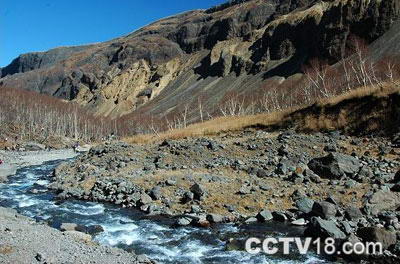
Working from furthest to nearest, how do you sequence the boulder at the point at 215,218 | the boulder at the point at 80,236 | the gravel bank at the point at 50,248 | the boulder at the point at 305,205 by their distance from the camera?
1. the boulder at the point at 305,205
2. the boulder at the point at 215,218
3. the boulder at the point at 80,236
4. the gravel bank at the point at 50,248

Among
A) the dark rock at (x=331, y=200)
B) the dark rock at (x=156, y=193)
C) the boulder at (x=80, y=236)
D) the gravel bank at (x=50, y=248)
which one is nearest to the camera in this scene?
the gravel bank at (x=50, y=248)

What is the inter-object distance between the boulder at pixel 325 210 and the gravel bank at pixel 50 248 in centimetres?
930

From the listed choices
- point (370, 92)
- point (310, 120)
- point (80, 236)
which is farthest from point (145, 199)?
point (370, 92)

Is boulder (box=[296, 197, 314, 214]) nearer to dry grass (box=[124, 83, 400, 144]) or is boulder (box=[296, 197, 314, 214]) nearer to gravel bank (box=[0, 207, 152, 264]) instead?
gravel bank (box=[0, 207, 152, 264])

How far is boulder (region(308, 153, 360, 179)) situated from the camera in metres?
28.4

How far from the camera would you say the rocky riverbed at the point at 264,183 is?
70.4 feet

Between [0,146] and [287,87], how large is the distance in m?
102

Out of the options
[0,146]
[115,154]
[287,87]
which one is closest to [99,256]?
[115,154]

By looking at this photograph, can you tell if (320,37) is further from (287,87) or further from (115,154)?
(115,154)

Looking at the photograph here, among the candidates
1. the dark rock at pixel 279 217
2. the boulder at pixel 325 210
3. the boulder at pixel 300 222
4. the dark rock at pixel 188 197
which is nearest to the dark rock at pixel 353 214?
the boulder at pixel 325 210

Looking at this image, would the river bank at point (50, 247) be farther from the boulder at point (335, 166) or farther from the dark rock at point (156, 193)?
the boulder at point (335, 166)

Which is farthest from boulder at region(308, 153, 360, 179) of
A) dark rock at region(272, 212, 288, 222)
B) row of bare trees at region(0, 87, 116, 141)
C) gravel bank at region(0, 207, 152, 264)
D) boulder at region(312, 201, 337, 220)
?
row of bare trees at region(0, 87, 116, 141)

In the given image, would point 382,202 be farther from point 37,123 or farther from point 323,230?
point 37,123

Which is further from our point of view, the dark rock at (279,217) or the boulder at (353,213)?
the dark rock at (279,217)
